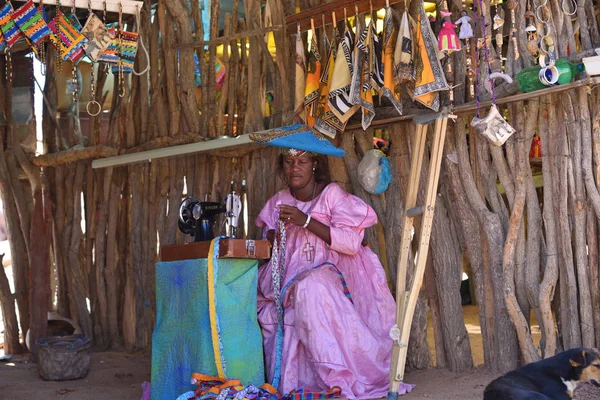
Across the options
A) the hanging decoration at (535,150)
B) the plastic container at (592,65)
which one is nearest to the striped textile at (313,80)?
the hanging decoration at (535,150)

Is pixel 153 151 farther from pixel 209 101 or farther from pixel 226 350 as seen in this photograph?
pixel 226 350

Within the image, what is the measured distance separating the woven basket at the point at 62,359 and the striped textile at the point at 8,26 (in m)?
2.11

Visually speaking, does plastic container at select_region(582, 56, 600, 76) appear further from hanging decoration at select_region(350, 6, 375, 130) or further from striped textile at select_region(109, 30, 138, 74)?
striped textile at select_region(109, 30, 138, 74)

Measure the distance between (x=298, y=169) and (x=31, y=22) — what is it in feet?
6.57

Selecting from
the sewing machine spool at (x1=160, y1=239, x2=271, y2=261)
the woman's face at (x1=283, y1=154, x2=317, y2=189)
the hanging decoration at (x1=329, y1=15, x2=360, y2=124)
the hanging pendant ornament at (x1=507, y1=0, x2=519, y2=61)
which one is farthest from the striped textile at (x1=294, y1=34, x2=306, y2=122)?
the hanging pendant ornament at (x1=507, y1=0, x2=519, y2=61)

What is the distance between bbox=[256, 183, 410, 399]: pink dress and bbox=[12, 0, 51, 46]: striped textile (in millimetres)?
1927

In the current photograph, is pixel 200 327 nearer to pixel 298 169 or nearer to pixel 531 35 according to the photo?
pixel 298 169

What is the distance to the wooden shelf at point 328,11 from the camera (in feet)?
16.3

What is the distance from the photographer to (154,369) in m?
4.68

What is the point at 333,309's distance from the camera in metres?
4.61

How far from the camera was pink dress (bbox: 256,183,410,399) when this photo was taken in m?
4.54

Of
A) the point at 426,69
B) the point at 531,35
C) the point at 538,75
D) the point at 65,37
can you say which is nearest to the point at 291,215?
the point at 426,69

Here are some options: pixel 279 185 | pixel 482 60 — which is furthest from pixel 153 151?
pixel 482 60

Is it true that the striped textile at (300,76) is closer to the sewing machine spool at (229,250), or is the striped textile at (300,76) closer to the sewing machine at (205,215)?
the sewing machine at (205,215)
